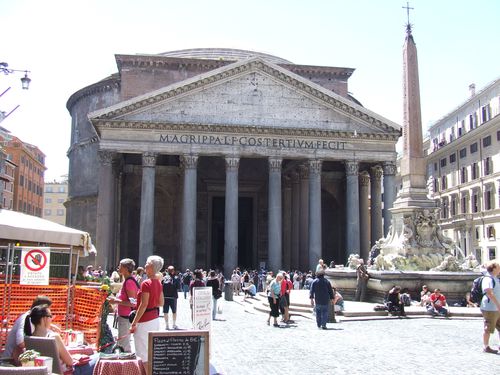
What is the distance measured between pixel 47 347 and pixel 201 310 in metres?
3.51

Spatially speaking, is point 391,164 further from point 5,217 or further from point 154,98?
point 5,217

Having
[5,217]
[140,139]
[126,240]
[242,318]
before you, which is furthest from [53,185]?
[5,217]

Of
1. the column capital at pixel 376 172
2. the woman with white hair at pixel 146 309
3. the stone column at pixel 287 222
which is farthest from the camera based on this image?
the stone column at pixel 287 222

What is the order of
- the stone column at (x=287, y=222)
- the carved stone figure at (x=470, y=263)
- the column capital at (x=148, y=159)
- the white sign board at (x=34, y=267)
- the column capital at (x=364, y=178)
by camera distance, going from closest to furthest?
the white sign board at (x=34, y=267) < the carved stone figure at (x=470, y=263) < the column capital at (x=148, y=159) < the stone column at (x=287, y=222) < the column capital at (x=364, y=178)

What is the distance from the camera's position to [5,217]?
821 cm

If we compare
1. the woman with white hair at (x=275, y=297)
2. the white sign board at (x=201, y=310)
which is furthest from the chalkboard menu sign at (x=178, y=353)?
the woman with white hair at (x=275, y=297)

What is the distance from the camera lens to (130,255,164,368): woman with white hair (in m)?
6.47

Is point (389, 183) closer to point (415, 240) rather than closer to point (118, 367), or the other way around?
point (415, 240)

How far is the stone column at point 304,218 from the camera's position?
1348 inches

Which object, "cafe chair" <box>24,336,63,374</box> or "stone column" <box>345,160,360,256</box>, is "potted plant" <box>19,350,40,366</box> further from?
"stone column" <box>345,160,360,256</box>

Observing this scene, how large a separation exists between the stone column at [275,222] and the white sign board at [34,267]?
2345 centimetres

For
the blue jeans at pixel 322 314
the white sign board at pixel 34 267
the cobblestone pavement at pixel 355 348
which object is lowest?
the cobblestone pavement at pixel 355 348

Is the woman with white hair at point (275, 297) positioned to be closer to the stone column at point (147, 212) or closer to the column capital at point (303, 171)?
the stone column at point (147, 212)

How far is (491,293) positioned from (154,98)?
81.8 ft
